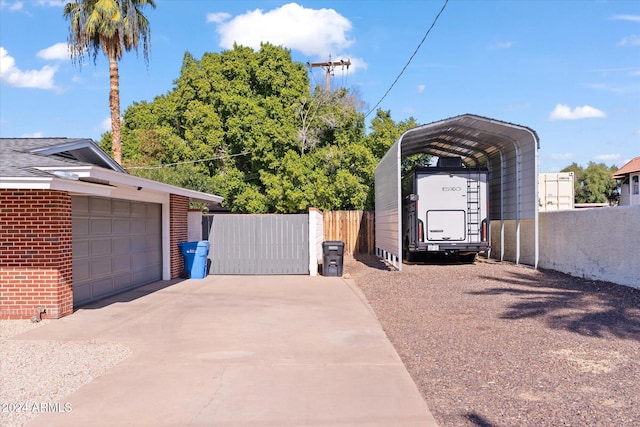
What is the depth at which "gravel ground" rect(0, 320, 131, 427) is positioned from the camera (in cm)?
520

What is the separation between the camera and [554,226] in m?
15.7

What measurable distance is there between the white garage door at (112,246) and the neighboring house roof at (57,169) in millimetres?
726

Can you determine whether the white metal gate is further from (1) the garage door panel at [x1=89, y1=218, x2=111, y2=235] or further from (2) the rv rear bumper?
(1) the garage door panel at [x1=89, y1=218, x2=111, y2=235]

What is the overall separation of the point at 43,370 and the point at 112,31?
57.6ft

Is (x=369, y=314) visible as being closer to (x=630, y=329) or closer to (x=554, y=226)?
(x=630, y=329)

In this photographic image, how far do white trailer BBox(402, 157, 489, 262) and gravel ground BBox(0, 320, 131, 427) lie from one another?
1111 centimetres

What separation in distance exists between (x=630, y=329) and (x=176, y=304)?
26.7 ft

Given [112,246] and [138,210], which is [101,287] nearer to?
[112,246]

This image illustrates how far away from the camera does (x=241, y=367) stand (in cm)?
654

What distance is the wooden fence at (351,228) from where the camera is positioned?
2548 cm

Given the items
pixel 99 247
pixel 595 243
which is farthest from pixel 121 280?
pixel 595 243

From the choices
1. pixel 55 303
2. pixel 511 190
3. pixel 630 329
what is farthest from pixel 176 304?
pixel 511 190

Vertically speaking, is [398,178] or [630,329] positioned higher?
[398,178]

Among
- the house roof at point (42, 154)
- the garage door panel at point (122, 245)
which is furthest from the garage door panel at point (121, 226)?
the house roof at point (42, 154)
